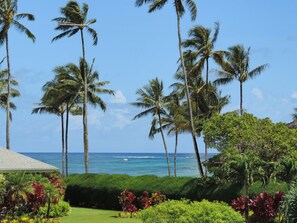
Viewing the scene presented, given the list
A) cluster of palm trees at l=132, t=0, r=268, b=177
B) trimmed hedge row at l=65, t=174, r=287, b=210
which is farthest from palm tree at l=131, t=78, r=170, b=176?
trimmed hedge row at l=65, t=174, r=287, b=210

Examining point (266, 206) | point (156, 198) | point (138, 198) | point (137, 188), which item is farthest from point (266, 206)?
point (137, 188)

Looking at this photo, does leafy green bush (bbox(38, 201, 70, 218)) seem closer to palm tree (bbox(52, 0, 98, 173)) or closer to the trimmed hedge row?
the trimmed hedge row

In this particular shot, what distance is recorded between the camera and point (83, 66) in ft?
146

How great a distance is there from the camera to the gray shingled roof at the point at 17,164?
84.2ft

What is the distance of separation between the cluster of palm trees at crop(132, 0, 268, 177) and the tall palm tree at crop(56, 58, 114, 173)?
4.94 metres

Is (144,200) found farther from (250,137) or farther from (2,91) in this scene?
(2,91)

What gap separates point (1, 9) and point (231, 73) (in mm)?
19340

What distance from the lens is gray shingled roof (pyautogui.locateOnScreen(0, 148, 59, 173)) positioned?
1010 inches

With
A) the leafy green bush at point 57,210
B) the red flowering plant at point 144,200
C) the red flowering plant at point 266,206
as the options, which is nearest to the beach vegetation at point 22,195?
the leafy green bush at point 57,210

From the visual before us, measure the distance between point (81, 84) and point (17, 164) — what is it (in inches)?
694

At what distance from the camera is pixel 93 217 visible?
2464 centimetres

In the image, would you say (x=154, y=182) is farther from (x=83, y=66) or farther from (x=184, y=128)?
(x=83, y=66)

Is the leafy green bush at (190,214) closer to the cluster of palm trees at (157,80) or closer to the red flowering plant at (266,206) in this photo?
the red flowering plant at (266,206)

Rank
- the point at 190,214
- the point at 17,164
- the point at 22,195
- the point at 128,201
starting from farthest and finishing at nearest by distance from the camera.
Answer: the point at 17,164 < the point at 128,201 < the point at 22,195 < the point at 190,214
